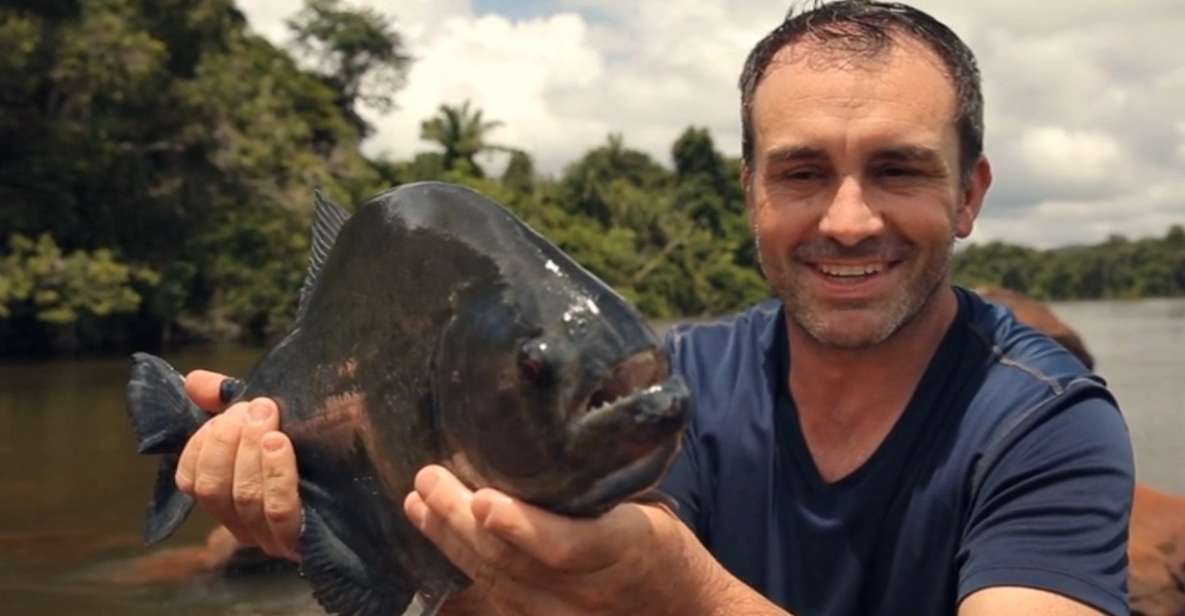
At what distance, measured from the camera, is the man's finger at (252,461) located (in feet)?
8.43

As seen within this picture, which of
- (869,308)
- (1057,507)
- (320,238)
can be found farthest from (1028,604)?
(320,238)

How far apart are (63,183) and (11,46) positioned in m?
4.23

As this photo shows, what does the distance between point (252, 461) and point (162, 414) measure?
371 mm

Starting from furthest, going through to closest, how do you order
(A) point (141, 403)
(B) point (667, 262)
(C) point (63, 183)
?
(B) point (667, 262) < (C) point (63, 183) < (A) point (141, 403)

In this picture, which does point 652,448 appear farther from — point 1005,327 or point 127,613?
point 127,613

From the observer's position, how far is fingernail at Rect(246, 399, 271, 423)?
259 cm

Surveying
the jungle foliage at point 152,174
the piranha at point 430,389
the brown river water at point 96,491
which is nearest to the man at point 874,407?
the piranha at point 430,389

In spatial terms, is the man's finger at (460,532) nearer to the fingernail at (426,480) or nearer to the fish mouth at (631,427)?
the fingernail at (426,480)

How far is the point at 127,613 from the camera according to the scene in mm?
8477

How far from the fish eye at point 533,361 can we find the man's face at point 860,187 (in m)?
1.35

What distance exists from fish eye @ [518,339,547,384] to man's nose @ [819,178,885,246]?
4.40ft

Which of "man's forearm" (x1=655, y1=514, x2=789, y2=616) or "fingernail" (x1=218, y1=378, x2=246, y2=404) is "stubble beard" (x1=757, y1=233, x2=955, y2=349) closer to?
"man's forearm" (x1=655, y1=514, x2=789, y2=616)

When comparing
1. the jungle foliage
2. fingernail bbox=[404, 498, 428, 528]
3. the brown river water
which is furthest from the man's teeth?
the jungle foliage

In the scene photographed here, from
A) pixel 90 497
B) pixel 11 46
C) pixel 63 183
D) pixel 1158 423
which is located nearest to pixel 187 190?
pixel 63 183
